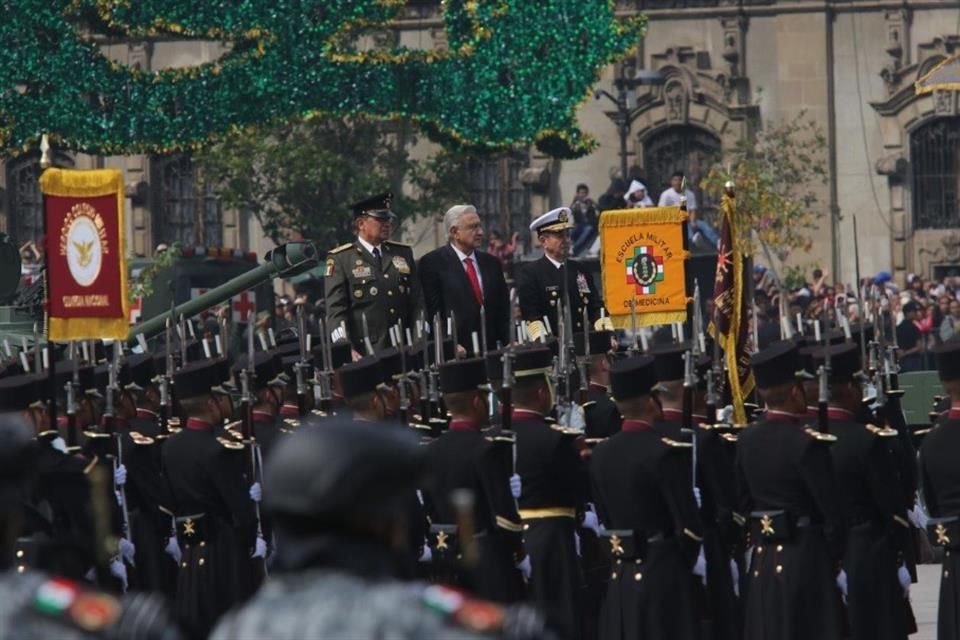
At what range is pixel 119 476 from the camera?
41.2 feet

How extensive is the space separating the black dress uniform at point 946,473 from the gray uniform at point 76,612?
6.10m

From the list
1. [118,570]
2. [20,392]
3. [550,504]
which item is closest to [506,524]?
[550,504]

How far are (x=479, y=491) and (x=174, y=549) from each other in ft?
7.12

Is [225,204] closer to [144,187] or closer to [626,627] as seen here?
[144,187]

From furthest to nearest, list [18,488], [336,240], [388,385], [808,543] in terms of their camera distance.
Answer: [336,240] < [388,385] < [808,543] < [18,488]

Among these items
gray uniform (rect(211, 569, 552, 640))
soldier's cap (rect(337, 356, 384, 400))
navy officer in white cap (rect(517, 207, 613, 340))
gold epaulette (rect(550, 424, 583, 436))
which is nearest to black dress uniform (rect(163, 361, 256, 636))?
soldier's cap (rect(337, 356, 384, 400))

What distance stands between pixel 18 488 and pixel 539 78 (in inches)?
1011

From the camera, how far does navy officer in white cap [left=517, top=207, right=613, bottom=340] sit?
629 inches

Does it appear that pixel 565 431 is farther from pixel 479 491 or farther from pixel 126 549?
pixel 126 549

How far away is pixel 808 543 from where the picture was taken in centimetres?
1105

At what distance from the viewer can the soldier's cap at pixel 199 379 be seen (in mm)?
12797

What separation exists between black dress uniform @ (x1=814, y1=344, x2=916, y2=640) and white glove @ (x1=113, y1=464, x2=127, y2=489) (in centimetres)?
331

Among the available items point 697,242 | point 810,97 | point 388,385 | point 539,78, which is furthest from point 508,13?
point 388,385

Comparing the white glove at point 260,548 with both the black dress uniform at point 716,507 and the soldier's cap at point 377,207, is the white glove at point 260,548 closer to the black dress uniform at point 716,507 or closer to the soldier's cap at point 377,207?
the black dress uniform at point 716,507
